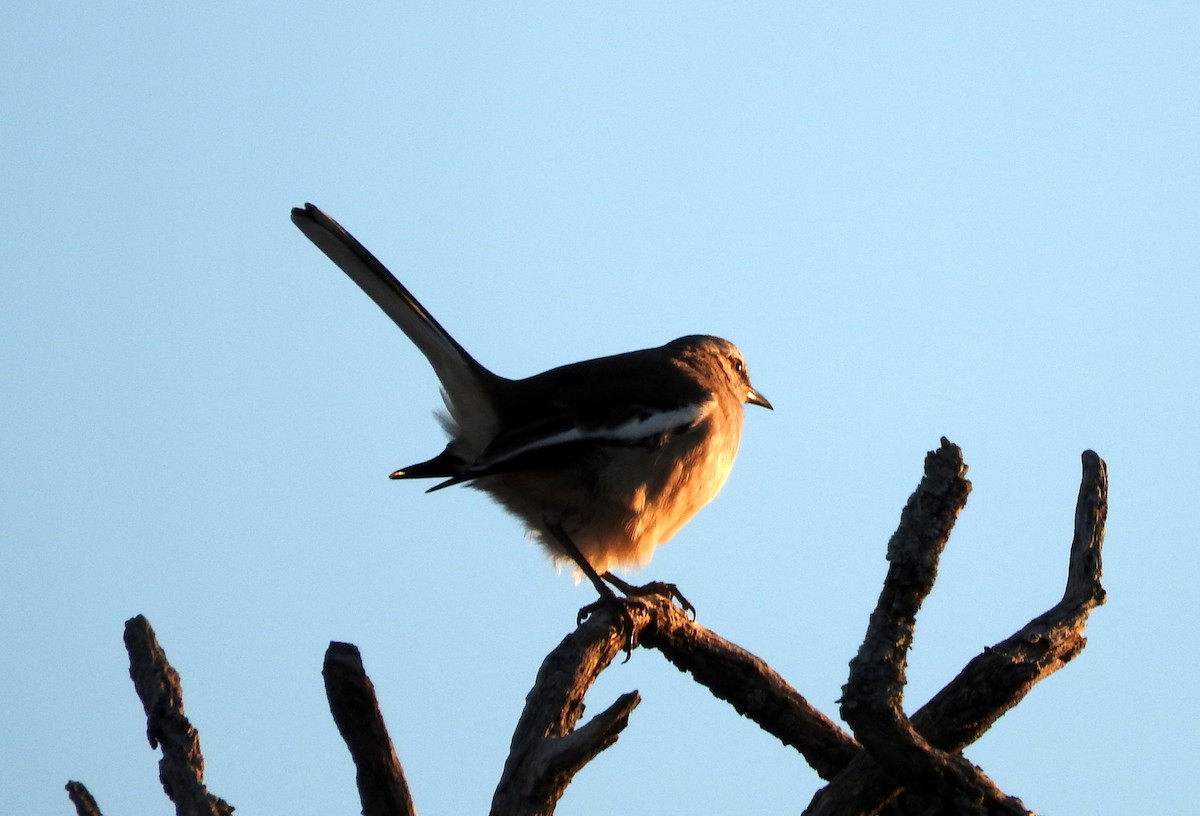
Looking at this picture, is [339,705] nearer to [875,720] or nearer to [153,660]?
[153,660]

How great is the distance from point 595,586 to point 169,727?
2503 mm

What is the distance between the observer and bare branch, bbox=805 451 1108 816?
12.6ft

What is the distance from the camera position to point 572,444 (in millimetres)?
5855

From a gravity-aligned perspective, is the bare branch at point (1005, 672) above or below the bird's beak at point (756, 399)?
below

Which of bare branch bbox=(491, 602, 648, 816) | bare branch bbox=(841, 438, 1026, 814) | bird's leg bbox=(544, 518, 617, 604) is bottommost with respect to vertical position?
bare branch bbox=(841, 438, 1026, 814)

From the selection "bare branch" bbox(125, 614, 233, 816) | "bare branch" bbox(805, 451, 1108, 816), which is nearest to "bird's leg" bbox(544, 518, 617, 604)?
"bare branch" bbox(805, 451, 1108, 816)

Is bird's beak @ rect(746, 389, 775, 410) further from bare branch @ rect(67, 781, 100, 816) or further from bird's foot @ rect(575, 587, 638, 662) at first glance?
bare branch @ rect(67, 781, 100, 816)

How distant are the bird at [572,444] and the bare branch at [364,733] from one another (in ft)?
7.86

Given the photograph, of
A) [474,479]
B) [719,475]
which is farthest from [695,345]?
[474,479]

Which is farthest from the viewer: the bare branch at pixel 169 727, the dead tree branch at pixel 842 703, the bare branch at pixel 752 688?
the bare branch at pixel 752 688

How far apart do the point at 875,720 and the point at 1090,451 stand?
121 cm

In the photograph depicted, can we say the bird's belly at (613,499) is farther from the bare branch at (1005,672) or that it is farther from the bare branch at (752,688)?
the bare branch at (1005,672)

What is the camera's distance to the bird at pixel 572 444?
5.79 m

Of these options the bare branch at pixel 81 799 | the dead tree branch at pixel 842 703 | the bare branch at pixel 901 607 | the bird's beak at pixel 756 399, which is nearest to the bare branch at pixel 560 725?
the dead tree branch at pixel 842 703
